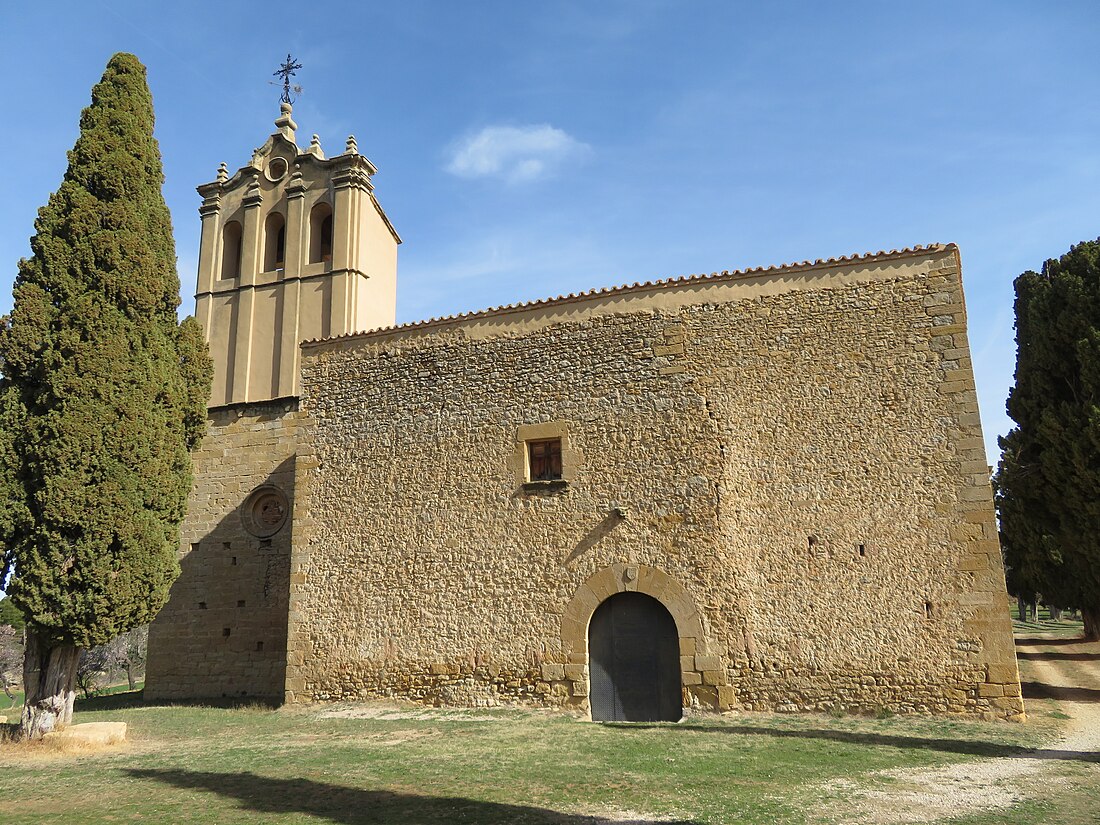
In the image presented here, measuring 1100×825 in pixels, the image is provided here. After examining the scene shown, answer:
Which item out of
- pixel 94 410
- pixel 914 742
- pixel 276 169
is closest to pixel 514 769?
pixel 914 742

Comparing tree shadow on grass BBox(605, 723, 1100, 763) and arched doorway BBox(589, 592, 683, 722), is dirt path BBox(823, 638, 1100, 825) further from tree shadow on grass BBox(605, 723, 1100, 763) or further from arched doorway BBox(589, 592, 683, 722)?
arched doorway BBox(589, 592, 683, 722)

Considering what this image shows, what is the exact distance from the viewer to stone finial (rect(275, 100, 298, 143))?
19.5 m

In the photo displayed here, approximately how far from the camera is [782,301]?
11.6m

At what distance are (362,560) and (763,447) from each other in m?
6.69

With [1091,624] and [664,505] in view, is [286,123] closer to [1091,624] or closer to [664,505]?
[664,505]

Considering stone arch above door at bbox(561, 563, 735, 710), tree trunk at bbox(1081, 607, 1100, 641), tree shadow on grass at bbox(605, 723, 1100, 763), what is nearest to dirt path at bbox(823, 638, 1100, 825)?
tree shadow on grass at bbox(605, 723, 1100, 763)

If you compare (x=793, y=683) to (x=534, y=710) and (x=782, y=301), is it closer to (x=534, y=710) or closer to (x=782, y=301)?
(x=534, y=710)

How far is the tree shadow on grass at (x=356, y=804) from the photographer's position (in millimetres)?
5461

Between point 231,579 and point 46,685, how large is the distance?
21.2 ft

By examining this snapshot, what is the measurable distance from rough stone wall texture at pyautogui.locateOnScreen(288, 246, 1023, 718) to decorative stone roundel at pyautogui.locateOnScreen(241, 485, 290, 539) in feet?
8.73

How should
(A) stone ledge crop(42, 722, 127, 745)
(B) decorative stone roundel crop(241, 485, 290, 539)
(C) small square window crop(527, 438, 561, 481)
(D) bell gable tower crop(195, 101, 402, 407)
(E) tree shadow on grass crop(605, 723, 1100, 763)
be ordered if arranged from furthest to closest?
Answer: (D) bell gable tower crop(195, 101, 402, 407) → (B) decorative stone roundel crop(241, 485, 290, 539) → (C) small square window crop(527, 438, 561, 481) → (A) stone ledge crop(42, 722, 127, 745) → (E) tree shadow on grass crop(605, 723, 1100, 763)

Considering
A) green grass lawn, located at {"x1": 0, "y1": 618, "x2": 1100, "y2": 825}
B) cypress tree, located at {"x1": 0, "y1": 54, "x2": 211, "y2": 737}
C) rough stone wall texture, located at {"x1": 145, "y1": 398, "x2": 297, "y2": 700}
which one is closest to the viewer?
green grass lawn, located at {"x1": 0, "y1": 618, "x2": 1100, "y2": 825}

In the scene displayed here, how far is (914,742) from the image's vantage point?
8359mm

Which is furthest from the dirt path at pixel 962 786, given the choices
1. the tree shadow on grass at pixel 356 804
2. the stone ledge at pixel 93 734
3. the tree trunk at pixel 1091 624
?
the tree trunk at pixel 1091 624
